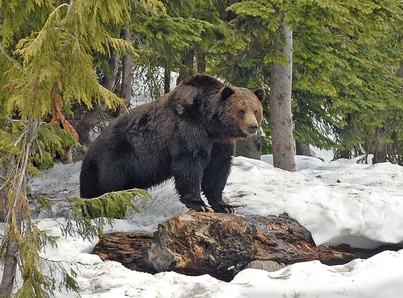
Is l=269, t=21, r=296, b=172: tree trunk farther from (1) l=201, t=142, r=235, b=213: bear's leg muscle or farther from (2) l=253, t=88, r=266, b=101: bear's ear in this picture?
(1) l=201, t=142, r=235, b=213: bear's leg muscle

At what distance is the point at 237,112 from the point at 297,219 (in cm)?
143

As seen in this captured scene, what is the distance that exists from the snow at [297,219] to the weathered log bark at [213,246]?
27 cm

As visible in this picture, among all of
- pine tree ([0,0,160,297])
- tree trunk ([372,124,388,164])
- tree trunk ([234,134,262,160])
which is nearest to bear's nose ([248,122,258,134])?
pine tree ([0,0,160,297])

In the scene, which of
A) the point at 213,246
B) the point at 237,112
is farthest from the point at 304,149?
the point at 213,246

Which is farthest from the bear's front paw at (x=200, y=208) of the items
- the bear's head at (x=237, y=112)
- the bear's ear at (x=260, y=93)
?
the bear's ear at (x=260, y=93)

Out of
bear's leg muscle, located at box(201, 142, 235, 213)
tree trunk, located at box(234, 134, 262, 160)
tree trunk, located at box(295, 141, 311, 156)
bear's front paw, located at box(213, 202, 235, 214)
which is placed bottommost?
tree trunk, located at box(295, 141, 311, 156)

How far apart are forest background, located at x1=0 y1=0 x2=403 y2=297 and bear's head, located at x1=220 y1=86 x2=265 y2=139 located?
1.27 metres

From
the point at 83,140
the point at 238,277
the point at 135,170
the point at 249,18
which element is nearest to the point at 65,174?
the point at 83,140

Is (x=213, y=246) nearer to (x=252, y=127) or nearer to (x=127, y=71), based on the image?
(x=252, y=127)

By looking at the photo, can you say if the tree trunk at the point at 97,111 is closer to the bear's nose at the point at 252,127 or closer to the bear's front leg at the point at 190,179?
the bear's front leg at the point at 190,179

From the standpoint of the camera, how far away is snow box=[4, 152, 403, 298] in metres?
5.72

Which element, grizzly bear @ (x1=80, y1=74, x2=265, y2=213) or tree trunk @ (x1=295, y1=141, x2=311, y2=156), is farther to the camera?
tree trunk @ (x1=295, y1=141, x2=311, y2=156)

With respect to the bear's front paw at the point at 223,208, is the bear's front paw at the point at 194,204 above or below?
above

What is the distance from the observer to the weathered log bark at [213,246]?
6.98 metres
